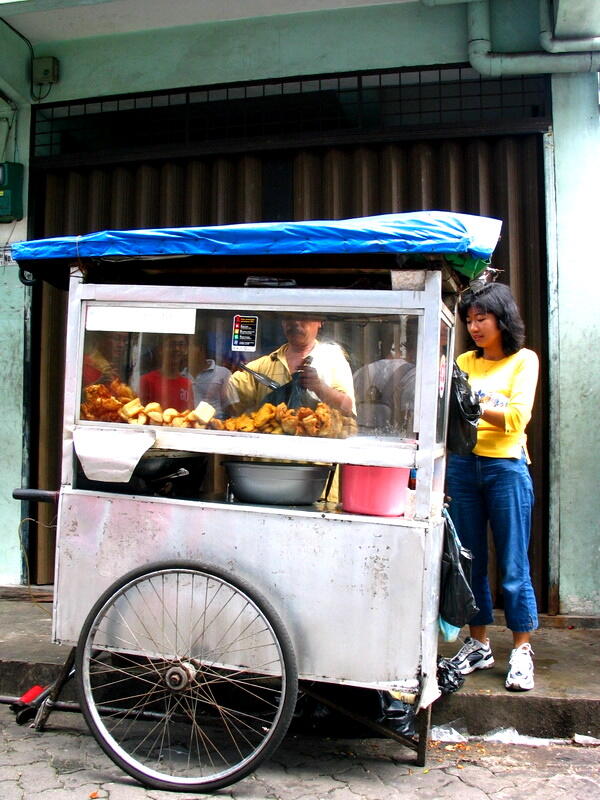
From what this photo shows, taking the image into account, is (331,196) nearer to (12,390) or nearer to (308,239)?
(308,239)

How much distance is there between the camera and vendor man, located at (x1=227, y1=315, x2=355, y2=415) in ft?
9.77

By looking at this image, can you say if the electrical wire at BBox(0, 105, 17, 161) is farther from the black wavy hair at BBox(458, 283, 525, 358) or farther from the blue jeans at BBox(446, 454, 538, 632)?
the blue jeans at BBox(446, 454, 538, 632)

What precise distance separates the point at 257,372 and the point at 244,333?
0.19 m

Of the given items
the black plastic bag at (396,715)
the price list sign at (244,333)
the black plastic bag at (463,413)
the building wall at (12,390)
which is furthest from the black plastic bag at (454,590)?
the building wall at (12,390)

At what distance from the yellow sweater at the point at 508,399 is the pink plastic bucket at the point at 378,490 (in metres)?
0.78

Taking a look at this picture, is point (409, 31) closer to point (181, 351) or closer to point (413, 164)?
point (413, 164)

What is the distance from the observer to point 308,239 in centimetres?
277

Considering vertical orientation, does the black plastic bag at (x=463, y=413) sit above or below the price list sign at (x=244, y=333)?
below

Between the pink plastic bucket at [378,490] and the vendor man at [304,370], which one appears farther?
the vendor man at [304,370]

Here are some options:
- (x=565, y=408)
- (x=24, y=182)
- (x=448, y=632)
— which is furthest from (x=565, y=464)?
(x=24, y=182)

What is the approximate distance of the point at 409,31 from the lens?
4828 mm

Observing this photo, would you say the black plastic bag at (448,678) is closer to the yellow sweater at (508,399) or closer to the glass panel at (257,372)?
the yellow sweater at (508,399)

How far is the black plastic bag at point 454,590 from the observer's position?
120 inches

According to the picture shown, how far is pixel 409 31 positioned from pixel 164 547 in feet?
11.9
